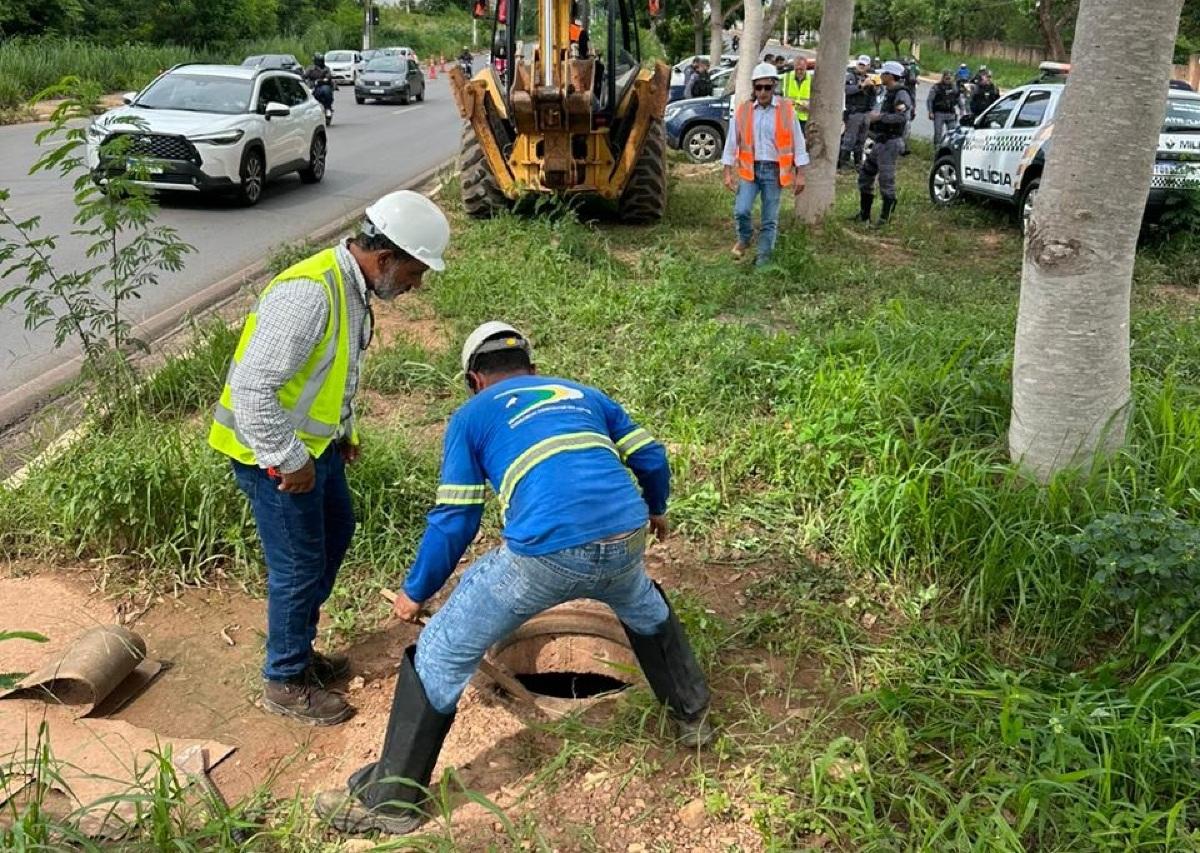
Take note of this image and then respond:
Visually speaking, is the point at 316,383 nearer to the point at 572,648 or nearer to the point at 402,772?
the point at 402,772

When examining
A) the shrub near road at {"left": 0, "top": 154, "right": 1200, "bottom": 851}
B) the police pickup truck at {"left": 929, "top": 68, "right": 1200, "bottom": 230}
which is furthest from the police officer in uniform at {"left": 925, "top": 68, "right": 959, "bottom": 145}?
the shrub near road at {"left": 0, "top": 154, "right": 1200, "bottom": 851}

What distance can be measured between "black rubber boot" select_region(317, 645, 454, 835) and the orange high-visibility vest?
6.73 m

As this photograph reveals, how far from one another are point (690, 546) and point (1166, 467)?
192 cm

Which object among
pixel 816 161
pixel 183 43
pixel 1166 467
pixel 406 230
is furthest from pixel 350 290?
pixel 183 43

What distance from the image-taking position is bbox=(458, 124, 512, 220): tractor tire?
34.4 feet

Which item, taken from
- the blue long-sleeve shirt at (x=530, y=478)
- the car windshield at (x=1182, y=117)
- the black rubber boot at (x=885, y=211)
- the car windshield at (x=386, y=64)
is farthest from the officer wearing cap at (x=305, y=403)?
the car windshield at (x=386, y=64)

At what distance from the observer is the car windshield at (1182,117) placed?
32.0 ft

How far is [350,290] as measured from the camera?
3.10 m

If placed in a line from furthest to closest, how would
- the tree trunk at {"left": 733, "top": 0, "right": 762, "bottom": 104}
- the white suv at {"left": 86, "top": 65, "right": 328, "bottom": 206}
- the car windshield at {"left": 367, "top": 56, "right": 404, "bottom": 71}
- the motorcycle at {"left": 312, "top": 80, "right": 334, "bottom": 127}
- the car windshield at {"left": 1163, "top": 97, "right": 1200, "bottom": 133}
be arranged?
the car windshield at {"left": 367, "top": 56, "right": 404, "bottom": 71}, the motorcycle at {"left": 312, "top": 80, "right": 334, "bottom": 127}, the tree trunk at {"left": 733, "top": 0, "right": 762, "bottom": 104}, the white suv at {"left": 86, "top": 65, "right": 328, "bottom": 206}, the car windshield at {"left": 1163, "top": 97, "right": 1200, "bottom": 133}

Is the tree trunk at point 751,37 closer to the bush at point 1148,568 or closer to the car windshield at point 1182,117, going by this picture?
the car windshield at point 1182,117

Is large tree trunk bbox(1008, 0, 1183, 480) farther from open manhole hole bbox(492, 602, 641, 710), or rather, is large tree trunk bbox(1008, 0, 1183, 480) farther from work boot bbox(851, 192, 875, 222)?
work boot bbox(851, 192, 875, 222)

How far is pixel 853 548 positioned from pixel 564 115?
6.60m

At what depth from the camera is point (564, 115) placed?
9.58 meters

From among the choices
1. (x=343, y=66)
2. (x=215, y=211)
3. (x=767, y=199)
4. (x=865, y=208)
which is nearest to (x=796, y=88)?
(x=865, y=208)
